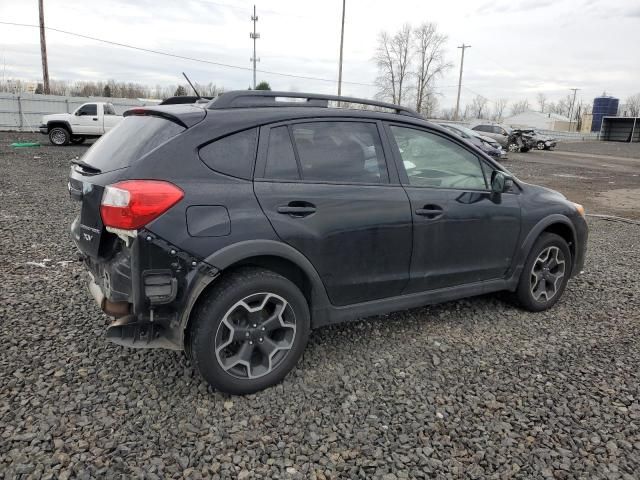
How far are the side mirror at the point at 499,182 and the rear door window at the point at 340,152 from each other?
41.9 inches

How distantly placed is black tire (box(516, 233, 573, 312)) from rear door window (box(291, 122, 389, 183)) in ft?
5.60

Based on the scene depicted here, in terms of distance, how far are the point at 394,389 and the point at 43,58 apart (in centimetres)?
3355

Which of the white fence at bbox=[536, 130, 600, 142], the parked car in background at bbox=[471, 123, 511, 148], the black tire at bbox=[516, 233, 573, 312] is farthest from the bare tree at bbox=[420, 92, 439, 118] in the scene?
the black tire at bbox=[516, 233, 573, 312]

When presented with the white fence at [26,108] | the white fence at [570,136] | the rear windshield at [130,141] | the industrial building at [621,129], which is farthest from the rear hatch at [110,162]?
the industrial building at [621,129]

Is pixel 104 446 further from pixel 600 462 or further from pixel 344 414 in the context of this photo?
pixel 600 462

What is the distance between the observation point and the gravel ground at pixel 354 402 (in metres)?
2.44

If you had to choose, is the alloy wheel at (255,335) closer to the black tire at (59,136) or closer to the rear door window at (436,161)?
the rear door window at (436,161)

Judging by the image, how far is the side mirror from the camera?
3.94 meters

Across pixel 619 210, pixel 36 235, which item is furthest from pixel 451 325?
pixel 619 210

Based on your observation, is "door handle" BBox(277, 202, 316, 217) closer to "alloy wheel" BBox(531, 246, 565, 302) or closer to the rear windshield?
the rear windshield

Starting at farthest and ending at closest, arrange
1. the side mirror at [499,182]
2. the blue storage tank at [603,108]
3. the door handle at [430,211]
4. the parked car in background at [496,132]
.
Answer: the blue storage tank at [603,108] < the parked car in background at [496,132] < the side mirror at [499,182] < the door handle at [430,211]

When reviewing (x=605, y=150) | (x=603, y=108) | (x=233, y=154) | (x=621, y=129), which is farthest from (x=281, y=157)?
(x=603, y=108)

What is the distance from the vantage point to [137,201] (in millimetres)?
2596

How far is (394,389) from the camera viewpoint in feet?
10.2
